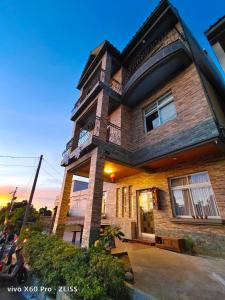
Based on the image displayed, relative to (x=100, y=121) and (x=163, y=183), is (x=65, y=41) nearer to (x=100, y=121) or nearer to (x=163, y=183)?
(x=100, y=121)

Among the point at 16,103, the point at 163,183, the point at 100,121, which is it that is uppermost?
the point at 16,103

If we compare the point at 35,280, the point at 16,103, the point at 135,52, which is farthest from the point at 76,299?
the point at 16,103

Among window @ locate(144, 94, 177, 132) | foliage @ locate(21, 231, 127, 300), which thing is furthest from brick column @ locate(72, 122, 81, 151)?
foliage @ locate(21, 231, 127, 300)

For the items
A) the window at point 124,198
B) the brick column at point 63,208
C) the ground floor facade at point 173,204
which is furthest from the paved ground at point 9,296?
the window at point 124,198

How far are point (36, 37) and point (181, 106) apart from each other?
35.4 ft

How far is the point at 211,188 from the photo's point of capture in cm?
498

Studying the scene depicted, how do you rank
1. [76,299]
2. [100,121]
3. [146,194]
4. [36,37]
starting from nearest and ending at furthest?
[76,299], [100,121], [146,194], [36,37]

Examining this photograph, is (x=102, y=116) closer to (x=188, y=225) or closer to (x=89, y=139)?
(x=89, y=139)

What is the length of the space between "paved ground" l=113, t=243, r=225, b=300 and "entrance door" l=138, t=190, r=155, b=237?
259cm

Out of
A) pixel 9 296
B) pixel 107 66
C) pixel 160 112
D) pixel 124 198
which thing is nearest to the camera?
pixel 9 296

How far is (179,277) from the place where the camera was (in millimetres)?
2936

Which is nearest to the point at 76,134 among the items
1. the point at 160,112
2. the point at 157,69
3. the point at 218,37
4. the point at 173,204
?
the point at 160,112

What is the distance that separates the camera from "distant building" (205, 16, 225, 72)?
13.9ft

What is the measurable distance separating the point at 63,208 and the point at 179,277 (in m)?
5.74
